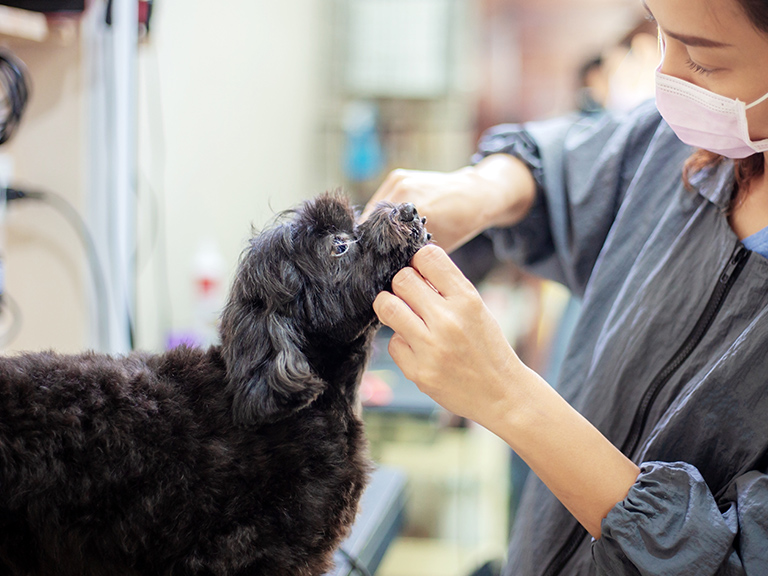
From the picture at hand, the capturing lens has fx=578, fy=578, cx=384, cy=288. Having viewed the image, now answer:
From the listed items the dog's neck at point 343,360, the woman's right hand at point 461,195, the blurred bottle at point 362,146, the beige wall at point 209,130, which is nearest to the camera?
the dog's neck at point 343,360

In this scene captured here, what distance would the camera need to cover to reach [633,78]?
2318 millimetres

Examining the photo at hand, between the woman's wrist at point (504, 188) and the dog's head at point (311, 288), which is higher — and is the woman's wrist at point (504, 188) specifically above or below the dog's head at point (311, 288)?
above

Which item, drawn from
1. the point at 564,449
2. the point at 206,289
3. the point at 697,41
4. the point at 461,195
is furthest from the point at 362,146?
the point at 564,449

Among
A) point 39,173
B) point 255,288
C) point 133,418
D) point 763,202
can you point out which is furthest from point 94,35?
point 763,202

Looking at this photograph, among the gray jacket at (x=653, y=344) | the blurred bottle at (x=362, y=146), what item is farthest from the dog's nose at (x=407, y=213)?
the blurred bottle at (x=362, y=146)

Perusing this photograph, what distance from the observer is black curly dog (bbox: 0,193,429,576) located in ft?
1.93

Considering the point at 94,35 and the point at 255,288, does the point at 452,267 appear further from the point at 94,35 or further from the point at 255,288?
the point at 94,35

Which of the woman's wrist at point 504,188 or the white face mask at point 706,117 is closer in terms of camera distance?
the white face mask at point 706,117

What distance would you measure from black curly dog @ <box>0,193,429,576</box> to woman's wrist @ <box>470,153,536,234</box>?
27 centimetres

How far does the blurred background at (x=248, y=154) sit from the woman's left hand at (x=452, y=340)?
0.29 metres

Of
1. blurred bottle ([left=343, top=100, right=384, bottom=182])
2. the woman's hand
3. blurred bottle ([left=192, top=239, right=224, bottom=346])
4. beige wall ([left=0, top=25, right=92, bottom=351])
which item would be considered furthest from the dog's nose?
blurred bottle ([left=343, top=100, right=384, bottom=182])

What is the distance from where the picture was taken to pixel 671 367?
81 centimetres

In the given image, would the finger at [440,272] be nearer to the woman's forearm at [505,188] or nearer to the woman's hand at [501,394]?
the woman's hand at [501,394]

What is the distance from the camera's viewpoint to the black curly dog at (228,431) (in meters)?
0.59
